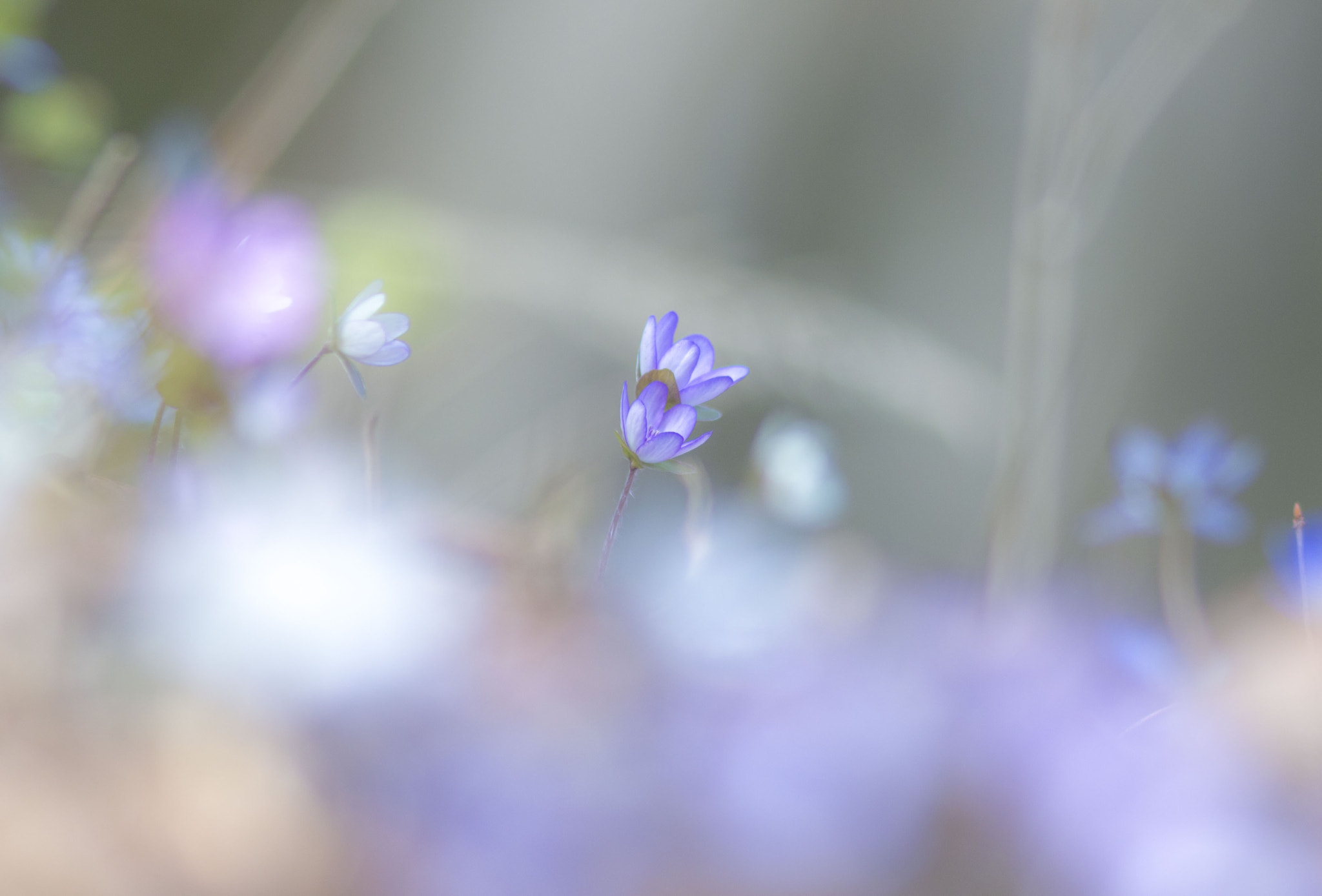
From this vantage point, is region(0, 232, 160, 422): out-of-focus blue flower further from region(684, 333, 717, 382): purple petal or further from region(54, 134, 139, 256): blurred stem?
region(684, 333, 717, 382): purple petal

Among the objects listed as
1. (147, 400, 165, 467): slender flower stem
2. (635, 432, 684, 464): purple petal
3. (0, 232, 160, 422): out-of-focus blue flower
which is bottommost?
(147, 400, 165, 467): slender flower stem

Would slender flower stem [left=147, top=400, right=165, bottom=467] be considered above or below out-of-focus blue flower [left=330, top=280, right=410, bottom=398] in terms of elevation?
below

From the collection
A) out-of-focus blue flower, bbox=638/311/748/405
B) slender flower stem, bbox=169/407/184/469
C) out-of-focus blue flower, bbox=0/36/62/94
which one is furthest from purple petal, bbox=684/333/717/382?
out-of-focus blue flower, bbox=0/36/62/94

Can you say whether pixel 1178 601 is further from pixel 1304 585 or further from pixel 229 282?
pixel 229 282

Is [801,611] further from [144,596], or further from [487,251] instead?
[487,251]

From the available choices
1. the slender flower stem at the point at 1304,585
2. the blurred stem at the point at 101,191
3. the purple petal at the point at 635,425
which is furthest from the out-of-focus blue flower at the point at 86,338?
the slender flower stem at the point at 1304,585

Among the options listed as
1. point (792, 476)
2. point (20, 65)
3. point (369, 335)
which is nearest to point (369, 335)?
point (369, 335)

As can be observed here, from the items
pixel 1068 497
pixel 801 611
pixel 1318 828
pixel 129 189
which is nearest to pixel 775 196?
pixel 1068 497
